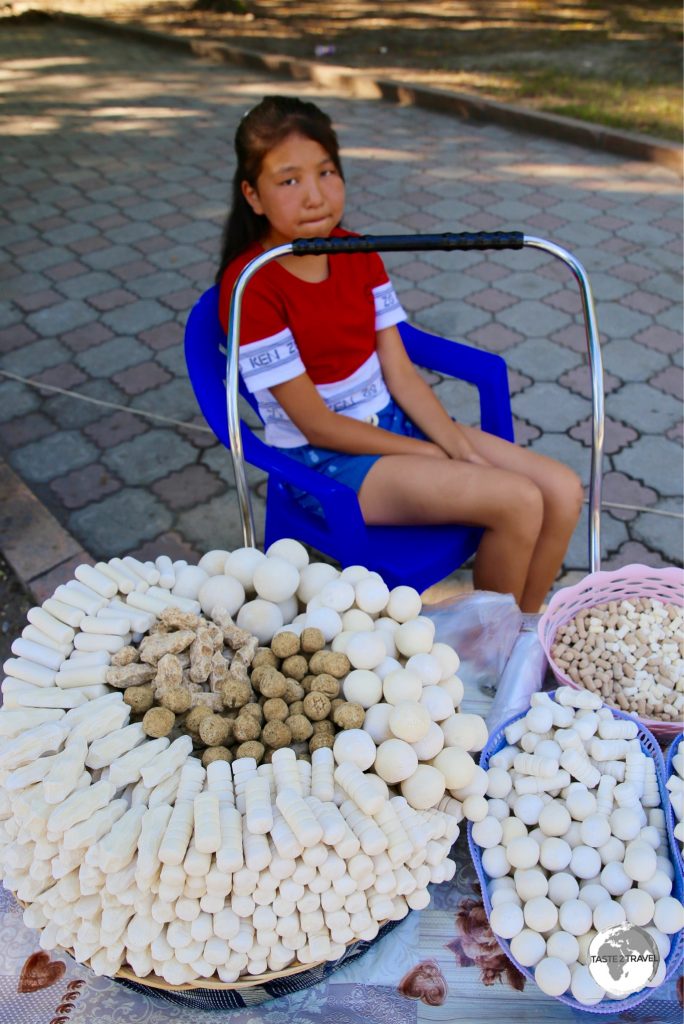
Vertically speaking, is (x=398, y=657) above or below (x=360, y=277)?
below

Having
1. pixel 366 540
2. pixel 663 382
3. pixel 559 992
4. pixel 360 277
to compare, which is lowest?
pixel 663 382

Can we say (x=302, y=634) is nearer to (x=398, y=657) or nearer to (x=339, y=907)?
(x=398, y=657)

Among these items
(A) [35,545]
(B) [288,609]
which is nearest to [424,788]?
(B) [288,609]

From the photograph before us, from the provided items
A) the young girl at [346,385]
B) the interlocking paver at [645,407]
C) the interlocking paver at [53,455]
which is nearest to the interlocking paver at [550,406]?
the interlocking paver at [645,407]

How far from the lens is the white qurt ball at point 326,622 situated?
1.32 meters

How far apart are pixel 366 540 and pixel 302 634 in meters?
0.52

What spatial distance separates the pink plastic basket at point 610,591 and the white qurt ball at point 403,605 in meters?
0.31

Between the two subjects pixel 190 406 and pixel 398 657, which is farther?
pixel 190 406

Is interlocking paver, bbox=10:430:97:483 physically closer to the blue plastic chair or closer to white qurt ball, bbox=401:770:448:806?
the blue plastic chair

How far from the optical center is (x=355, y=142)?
5.86 m

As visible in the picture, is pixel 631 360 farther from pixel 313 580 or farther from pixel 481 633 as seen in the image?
pixel 313 580

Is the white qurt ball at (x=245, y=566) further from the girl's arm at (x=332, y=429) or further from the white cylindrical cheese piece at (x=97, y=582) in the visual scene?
the girl's arm at (x=332, y=429)

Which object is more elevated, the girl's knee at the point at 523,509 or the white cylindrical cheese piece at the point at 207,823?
the white cylindrical cheese piece at the point at 207,823

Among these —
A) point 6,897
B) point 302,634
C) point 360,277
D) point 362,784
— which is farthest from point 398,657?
point 360,277
